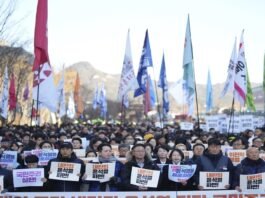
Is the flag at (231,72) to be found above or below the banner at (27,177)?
above

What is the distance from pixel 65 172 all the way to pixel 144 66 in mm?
15343

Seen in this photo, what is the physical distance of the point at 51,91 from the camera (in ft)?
54.6

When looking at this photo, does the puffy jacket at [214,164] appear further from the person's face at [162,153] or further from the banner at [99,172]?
the banner at [99,172]

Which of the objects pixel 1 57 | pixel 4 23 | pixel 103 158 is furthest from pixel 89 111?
pixel 103 158

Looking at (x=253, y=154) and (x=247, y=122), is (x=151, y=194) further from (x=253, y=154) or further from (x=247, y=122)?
(x=247, y=122)

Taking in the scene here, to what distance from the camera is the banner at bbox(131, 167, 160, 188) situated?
851cm

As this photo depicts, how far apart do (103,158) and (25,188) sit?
1.40 meters

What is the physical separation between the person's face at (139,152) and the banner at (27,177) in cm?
152

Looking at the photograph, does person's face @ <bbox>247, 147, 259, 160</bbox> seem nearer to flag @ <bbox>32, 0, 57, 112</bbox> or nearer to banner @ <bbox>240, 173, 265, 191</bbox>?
Result: banner @ <bbox>240, 173, 265, 191</bbox>

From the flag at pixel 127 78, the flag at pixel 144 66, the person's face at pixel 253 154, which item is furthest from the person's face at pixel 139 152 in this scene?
the flag at pixel 144 66

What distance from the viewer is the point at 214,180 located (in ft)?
28.3

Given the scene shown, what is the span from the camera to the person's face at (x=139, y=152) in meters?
8.82

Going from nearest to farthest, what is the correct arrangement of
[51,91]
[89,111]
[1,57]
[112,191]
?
[112,191], [51,91], [1,57], [89,111]

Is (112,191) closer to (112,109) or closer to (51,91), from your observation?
(51,91)
